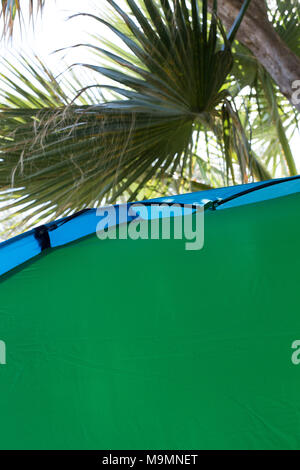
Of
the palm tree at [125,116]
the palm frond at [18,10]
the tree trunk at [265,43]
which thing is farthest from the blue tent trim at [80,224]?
the tree trunk at [265,43]

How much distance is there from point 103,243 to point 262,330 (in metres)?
0.48

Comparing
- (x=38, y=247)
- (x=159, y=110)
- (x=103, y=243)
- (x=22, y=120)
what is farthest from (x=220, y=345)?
(x=22, y=120)

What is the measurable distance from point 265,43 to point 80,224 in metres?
1.50

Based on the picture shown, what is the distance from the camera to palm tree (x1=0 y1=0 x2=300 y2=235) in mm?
2033

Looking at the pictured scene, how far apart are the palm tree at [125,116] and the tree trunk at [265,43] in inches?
7.5

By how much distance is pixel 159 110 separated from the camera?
2170mm

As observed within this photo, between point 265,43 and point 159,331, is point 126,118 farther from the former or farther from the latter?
point 159,331

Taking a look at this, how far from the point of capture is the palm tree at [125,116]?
2.03 meters

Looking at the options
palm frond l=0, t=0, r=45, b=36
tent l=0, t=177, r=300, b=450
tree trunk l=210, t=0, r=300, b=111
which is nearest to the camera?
tent l=0, t=177, r=300, b=450

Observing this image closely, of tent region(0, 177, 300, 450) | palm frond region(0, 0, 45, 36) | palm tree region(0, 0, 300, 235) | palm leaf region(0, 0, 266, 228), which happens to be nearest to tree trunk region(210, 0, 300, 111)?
palm tree region(0, 0, 300, 235)

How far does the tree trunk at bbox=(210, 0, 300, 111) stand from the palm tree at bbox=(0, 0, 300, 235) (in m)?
0.19

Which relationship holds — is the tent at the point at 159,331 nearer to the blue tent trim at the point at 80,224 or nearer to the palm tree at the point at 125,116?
the blue tent trim at the point at 80,224

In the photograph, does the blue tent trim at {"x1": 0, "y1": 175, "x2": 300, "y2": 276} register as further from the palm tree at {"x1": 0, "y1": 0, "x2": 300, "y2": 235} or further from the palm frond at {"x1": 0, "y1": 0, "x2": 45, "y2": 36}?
the palm frond at {"x1": 0, "y1": 0, "x2": 45, "y2": 36}

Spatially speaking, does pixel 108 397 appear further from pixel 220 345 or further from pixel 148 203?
pixel 148 203
